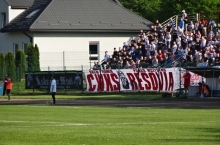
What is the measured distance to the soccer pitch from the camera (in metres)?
19.0

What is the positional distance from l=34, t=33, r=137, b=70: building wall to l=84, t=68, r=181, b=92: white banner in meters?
4.91

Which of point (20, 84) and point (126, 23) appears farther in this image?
point (126, 23)

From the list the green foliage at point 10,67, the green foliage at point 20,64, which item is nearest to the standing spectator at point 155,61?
the green foliage at point 20,64

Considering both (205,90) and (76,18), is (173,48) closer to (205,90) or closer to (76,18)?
(205,90)

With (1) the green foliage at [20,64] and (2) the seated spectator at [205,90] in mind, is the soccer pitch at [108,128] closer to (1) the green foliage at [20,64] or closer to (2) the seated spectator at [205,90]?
(2) the seated spectator at [205,90]

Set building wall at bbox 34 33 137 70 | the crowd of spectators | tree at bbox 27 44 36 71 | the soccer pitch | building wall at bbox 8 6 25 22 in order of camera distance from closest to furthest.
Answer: the soccer pitch
the crowd of spectators
tree at bbox 27 44 36 71
building wall at bbox 34 33 137 70
building wall at bbox 8 6 25 22

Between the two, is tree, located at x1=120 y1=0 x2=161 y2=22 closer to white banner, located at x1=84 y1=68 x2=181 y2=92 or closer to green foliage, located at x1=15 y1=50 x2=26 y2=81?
green foliage, located at x1=15 y1=50 x2=26 y2=81

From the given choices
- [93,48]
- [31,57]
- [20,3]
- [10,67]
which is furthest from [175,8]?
[10,67]

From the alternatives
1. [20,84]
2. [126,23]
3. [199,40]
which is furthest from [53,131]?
[126,23]

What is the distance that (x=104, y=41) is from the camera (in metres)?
65.2

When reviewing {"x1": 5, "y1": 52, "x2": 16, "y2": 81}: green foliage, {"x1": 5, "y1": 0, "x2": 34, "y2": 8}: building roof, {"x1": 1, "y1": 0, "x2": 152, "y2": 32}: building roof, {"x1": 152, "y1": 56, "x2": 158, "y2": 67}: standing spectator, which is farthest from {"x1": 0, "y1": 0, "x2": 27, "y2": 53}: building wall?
{"x1": 152, "y1": 56, "x2": 158, "y2": 67}: standing spectator

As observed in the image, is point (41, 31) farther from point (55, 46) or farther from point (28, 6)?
point (28, 6)

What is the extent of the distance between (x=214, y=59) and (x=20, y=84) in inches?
656

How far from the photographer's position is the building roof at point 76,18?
206 ft
